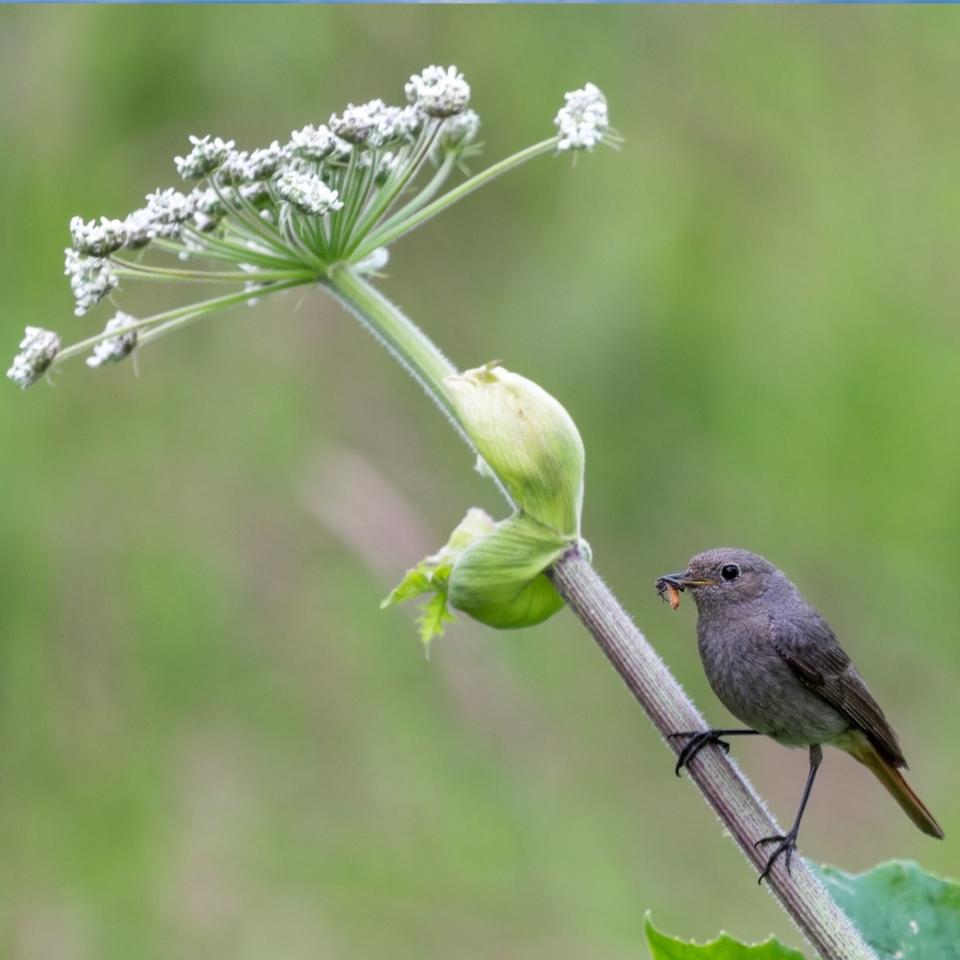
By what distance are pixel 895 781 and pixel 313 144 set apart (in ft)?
6.82

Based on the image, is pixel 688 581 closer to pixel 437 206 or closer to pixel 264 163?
pixel 437 206

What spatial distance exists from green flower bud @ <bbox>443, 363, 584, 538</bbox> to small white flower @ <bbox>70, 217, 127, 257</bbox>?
671 mm

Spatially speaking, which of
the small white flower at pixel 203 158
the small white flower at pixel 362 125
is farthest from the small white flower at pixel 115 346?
the small white flower at pixel 362 125

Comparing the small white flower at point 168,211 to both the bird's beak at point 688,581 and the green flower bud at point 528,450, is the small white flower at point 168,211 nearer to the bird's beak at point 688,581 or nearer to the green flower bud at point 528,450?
the green flower bud at point 528,450

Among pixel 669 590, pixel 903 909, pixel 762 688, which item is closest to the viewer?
pixel 903 909

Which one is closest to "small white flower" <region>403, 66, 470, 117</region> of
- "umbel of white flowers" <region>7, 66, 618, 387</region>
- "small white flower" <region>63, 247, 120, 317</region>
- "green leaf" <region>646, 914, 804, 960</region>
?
"umbel of white flowers" <region>7, 66, 618, 387</region>

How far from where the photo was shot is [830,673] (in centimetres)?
341

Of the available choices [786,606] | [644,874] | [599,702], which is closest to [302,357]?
[599,702]

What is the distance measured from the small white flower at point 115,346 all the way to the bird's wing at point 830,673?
1.61m

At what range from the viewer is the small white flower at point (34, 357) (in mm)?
2678

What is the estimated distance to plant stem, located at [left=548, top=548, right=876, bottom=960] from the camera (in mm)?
2316

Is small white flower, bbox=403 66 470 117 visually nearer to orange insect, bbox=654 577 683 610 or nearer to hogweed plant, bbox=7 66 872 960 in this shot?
hogweed plant, bbox=7 66 872 960

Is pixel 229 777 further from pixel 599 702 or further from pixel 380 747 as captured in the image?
pixel 599 702

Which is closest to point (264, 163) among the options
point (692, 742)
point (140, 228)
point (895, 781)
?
point (140, 228)
